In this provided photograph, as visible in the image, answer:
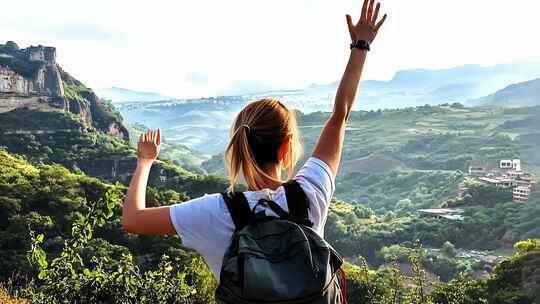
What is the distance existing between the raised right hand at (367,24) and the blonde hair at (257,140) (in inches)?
14.4

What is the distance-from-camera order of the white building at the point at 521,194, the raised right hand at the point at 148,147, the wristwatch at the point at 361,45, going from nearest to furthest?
the raised right hand at the point at 148,147 < the wristwatch at the point at 361,45 < the white building at the point at 521,194

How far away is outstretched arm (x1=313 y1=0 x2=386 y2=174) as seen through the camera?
50.0 inches

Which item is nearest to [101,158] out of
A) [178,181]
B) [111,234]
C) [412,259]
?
[178,181]

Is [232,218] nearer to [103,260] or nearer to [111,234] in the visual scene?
[103,260]

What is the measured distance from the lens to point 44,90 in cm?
4472

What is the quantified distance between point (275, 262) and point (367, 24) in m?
0.72

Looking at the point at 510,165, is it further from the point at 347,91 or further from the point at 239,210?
the point at 239,210

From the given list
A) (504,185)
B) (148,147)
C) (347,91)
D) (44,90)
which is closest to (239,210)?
(148,147)

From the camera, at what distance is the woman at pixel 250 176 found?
1.09 meters

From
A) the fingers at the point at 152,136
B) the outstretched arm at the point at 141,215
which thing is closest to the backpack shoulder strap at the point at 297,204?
the outstretched arm at the point at 141,215

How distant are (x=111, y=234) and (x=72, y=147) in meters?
21.5

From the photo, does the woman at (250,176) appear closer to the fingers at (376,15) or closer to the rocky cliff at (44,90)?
the fingers at (376,15)

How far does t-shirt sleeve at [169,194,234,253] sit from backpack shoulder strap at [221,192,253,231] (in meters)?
0.01

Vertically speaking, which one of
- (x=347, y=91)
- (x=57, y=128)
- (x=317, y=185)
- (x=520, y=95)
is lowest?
(x=57, y=128)
